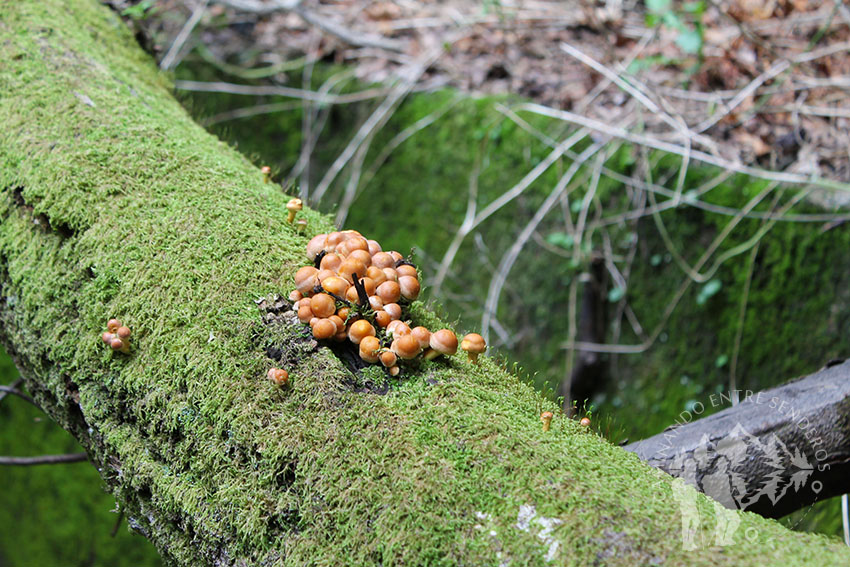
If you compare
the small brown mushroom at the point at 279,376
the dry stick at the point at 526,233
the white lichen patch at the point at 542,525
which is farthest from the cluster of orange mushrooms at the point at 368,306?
the dry stick at the point at 526,233

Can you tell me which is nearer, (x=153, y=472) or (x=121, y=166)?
(x=153, y=472)

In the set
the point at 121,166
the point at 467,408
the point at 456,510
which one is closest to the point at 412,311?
the point at 467,408

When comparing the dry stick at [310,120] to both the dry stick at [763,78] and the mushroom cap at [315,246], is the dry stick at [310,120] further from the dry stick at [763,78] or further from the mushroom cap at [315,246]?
the mushroom cap at [315,246]

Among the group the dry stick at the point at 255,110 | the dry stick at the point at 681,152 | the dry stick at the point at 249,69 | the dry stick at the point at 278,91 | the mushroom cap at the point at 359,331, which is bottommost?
the dry stick at the point at 255,110

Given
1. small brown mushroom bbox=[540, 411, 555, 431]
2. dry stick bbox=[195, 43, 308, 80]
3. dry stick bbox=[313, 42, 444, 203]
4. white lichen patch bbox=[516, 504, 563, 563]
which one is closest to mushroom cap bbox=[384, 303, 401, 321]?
small brown mushroom bbox=[540, 411, 555, 431]

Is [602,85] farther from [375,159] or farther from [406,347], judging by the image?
[406,347]

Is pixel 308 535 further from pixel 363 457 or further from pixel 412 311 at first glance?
pixel 412 311

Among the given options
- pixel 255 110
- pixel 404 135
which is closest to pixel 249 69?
pixel 255 110
